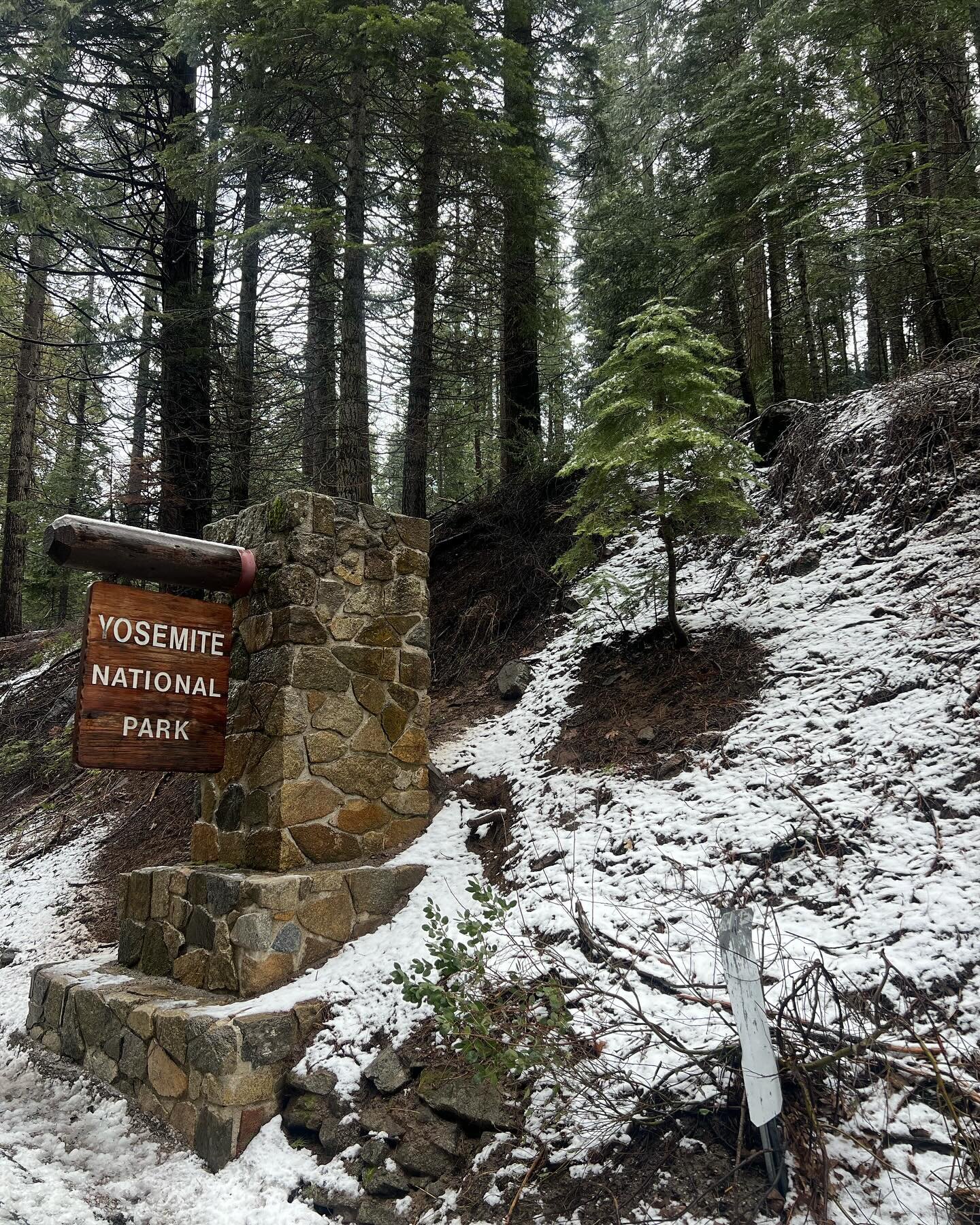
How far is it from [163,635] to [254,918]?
155 cm

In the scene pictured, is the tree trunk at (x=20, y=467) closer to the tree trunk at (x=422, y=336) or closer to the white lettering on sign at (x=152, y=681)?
A: the tree trunk at (x=422, y=336)

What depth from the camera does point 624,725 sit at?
529 cm

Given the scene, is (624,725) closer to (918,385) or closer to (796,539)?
(796,539)

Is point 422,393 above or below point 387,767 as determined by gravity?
above

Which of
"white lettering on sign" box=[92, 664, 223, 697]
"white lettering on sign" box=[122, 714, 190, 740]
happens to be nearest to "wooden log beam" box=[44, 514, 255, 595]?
"white lettering on sign" box=[92, 664, 223, 697]

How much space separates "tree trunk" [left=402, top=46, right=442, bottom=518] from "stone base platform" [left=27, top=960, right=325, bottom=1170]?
5.31 m

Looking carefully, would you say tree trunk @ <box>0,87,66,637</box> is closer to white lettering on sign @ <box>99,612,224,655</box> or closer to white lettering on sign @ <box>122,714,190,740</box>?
white lettering on sign @ <box>99,612,224,655</box>

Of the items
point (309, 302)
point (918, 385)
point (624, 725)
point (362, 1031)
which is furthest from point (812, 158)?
point (362, 1031)

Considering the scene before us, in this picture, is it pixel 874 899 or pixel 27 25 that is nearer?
pixel 874 899

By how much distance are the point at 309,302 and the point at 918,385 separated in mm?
6217

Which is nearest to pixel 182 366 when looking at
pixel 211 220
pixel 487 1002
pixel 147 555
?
pixel 211 220

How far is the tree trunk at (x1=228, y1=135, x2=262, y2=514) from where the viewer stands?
8.88 m

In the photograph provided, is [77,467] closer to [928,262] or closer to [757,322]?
[757,322]

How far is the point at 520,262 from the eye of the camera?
30.6ft
